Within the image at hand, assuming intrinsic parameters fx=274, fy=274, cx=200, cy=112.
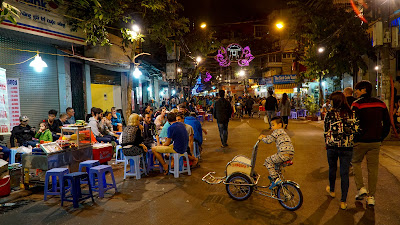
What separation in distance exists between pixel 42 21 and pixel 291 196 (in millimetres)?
10474

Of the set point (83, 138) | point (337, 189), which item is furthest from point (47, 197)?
point (337, 189)

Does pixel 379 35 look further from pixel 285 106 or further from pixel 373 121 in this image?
pixel 373 121

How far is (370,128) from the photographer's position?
4828 millimetres

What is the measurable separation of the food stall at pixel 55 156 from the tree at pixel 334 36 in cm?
1335

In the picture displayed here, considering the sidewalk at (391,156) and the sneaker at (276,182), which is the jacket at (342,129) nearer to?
the sneaker at (276,182)

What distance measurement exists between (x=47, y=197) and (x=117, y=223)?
2.48 meters

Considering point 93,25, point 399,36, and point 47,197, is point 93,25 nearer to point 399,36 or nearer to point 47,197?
point 47,197

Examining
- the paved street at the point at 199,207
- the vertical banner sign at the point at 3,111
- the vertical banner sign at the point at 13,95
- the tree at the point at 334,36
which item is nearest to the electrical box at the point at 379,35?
the tree at the point at 334,36

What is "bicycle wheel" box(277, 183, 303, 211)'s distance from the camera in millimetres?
4770

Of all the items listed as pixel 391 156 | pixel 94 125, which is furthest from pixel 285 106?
pixel 94 125

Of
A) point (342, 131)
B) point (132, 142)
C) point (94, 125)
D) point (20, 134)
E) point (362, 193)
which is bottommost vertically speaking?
point (362, 193)

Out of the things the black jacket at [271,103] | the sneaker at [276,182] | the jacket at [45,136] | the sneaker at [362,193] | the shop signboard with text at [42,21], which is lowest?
the sneaker at [362,193]

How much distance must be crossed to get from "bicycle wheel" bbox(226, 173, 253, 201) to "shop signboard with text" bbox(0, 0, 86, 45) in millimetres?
8728

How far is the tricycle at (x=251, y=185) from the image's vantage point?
484 centimetres
